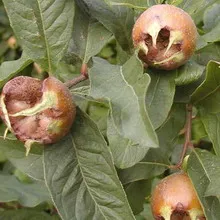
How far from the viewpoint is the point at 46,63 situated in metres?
1.44

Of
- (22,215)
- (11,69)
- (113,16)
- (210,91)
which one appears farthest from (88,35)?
(22,215)

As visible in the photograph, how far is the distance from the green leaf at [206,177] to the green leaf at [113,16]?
14.8 inches

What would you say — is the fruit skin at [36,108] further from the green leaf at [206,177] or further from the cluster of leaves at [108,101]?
the green leaf at [206,177]

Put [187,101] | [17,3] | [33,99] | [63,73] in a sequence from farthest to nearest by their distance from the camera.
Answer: [63,73] < [187,101] < [17,3] < [33,99]

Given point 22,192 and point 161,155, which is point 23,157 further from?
point 22,192

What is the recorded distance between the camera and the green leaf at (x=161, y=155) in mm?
1575

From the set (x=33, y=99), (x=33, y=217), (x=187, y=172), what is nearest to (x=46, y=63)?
(x=33, y=99)

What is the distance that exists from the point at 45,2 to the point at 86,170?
1.39ft

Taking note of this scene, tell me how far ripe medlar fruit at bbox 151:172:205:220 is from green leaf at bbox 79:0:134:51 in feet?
1.37

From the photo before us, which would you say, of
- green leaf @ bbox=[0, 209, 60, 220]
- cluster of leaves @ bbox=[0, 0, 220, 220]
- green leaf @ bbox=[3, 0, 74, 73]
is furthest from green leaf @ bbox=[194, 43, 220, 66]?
green leaf @ bbox=[0, 209, 60, 220]

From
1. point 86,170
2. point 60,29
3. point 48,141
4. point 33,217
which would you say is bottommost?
point 33,217

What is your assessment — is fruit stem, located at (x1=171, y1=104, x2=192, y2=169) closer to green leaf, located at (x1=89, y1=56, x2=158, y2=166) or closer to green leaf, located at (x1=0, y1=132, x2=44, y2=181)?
→ green leaf, located at (x1=89, y1=56, x2=158, y2=166)

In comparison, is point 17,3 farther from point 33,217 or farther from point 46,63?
point 33,217

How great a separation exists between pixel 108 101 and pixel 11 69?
381mm
